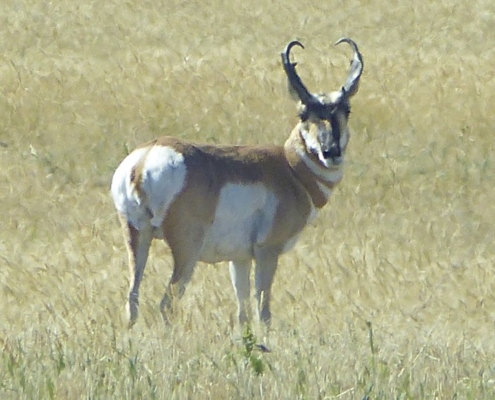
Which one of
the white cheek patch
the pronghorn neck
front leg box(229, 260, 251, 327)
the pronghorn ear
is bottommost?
front leg box(229, 260, 251, 327)

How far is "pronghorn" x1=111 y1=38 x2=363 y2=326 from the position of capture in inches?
337

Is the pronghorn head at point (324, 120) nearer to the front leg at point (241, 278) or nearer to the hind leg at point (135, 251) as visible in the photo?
the front leg at point (241, 278)

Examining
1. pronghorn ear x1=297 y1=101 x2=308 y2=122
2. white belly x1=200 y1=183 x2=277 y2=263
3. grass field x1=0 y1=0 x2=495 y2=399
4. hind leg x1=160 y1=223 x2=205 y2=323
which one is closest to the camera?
grass field x1=0 y1=0 x2=495 y2=399

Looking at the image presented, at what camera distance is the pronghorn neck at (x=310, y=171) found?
31.3ft

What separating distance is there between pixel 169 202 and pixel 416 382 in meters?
2.81

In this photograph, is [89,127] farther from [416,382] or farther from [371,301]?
[416,382]

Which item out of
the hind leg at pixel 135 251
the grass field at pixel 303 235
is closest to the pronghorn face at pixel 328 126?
the grass field at pixel 303 235

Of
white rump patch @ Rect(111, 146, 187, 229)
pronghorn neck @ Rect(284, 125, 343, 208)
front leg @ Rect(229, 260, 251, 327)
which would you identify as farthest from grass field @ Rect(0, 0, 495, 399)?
pronghorn neck @ Rect(284, 125, 343, 208)

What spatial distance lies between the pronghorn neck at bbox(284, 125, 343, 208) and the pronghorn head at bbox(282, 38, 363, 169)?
0.34 ft

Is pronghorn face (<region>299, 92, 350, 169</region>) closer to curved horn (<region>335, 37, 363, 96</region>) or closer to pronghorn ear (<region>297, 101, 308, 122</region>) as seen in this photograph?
pronghorn ear (<region>297, 101, 308, 122</region>)

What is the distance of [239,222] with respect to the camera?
29.2ft

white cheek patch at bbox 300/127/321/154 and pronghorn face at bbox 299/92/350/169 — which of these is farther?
white cheek patch at bbox 300/127/321/154

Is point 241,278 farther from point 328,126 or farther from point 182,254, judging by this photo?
point 328,126

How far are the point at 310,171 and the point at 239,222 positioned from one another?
0.93 m
